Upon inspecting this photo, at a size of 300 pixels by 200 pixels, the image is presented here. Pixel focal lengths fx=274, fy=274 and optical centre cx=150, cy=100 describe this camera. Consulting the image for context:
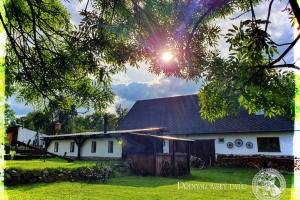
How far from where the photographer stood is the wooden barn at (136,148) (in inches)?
709

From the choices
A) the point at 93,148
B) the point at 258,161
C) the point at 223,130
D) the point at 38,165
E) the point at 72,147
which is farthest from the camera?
the point at 72,147

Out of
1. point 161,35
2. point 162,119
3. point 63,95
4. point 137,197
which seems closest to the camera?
point 161,35

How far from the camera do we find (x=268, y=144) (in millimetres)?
24203

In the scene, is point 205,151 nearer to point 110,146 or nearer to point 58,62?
point 110,146

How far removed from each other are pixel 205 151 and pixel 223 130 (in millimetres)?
2696

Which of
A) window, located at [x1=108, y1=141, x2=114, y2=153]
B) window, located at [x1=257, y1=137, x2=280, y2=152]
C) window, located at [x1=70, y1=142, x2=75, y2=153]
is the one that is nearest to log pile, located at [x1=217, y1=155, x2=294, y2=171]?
window, located at [x1=257, y1=137, x2=280, y2=152]

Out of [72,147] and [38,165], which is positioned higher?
[72,147]

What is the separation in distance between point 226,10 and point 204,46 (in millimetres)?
744

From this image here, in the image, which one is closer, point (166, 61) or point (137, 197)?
point (166, 61)

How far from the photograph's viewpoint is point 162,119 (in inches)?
1246

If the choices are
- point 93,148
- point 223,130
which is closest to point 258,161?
point 223,130

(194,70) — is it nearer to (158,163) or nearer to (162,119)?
(158,163)

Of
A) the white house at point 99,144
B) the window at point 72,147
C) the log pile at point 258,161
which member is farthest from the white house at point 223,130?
the window at point 72,147

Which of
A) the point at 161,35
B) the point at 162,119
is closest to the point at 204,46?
the point at 161,35
